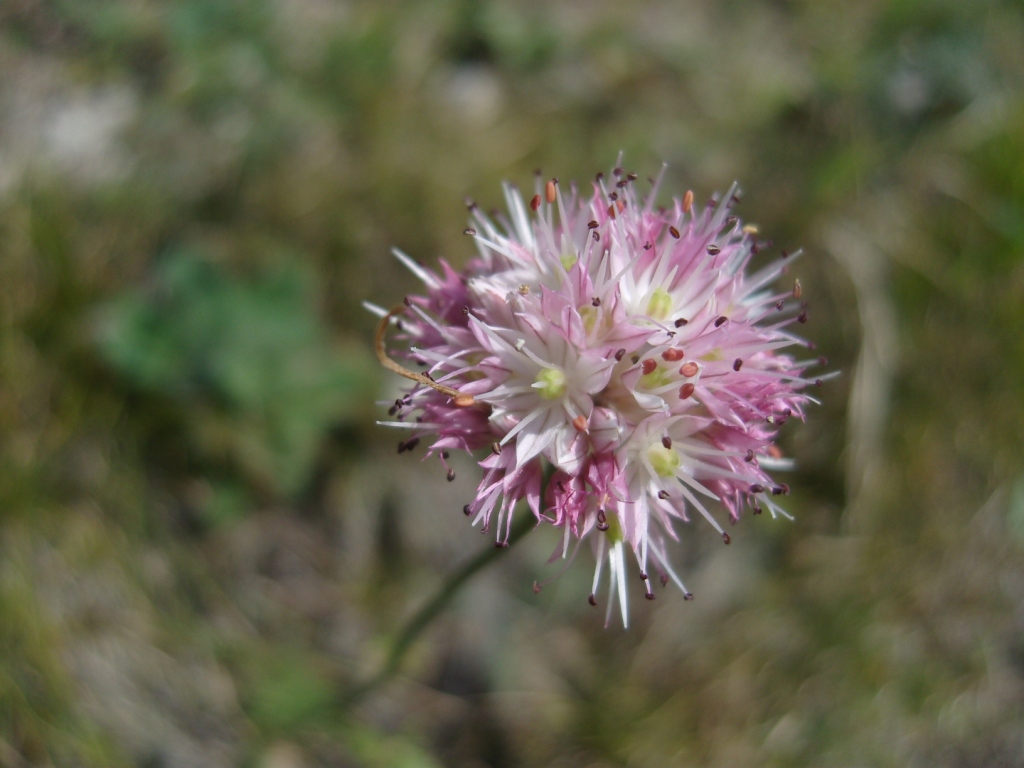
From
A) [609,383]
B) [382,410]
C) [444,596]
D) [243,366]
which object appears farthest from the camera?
[382,410]

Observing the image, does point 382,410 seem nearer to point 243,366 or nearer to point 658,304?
point 243,366

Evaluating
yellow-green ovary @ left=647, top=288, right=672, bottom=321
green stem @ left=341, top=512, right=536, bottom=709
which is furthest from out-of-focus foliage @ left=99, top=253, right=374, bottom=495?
yellow-green ovary @ left=647, top=288, right=672, bottom=321

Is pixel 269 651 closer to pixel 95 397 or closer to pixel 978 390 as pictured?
pixel 95 397

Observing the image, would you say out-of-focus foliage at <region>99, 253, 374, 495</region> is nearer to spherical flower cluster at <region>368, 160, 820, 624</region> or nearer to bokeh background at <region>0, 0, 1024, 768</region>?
bokeh background at <region>0, 0, 1024, 768</region>

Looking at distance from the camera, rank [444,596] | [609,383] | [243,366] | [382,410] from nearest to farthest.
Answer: [609,383] → [444,596] → [243,366] → [382,410]

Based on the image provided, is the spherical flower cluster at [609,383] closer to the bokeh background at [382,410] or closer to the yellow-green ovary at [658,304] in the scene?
the yellow-green ovary at [658,304]

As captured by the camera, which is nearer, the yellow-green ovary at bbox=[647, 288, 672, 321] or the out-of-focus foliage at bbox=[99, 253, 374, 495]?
the yellow-green ovary at bbox=[647, 288, 672, 321]

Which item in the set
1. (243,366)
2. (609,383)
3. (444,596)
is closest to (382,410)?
(243,366)
